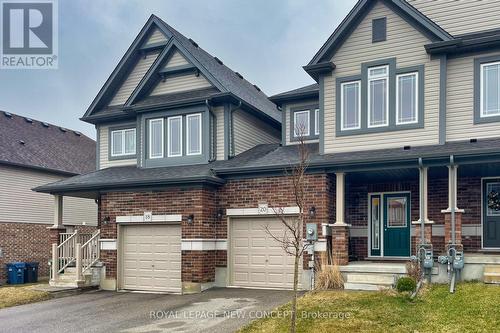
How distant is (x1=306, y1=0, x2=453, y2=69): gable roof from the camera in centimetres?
1338

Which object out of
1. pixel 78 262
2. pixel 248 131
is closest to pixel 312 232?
pixel 248 131

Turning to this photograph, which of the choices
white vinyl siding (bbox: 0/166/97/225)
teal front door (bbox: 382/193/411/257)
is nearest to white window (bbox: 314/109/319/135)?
teal front door (bbox: 382/193/411/257)

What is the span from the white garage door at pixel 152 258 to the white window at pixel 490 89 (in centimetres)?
929

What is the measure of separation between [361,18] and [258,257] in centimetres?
767

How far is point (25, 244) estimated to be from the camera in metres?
21.6

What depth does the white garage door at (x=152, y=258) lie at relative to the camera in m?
15.0

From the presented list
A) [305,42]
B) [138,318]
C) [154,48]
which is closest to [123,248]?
[138,318]

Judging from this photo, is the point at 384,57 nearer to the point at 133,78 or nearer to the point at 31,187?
the point at 133,78

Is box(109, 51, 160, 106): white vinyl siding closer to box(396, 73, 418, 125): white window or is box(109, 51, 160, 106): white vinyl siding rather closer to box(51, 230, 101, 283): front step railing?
box(51, 230, 101, 283): front step railing

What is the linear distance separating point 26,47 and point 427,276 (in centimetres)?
1675

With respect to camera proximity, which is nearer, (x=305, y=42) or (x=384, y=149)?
(x=384, y=149)

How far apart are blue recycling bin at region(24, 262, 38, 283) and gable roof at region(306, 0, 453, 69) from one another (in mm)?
14064

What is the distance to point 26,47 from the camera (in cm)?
1939

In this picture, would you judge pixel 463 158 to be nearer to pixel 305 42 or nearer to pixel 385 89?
pixel 385 89
